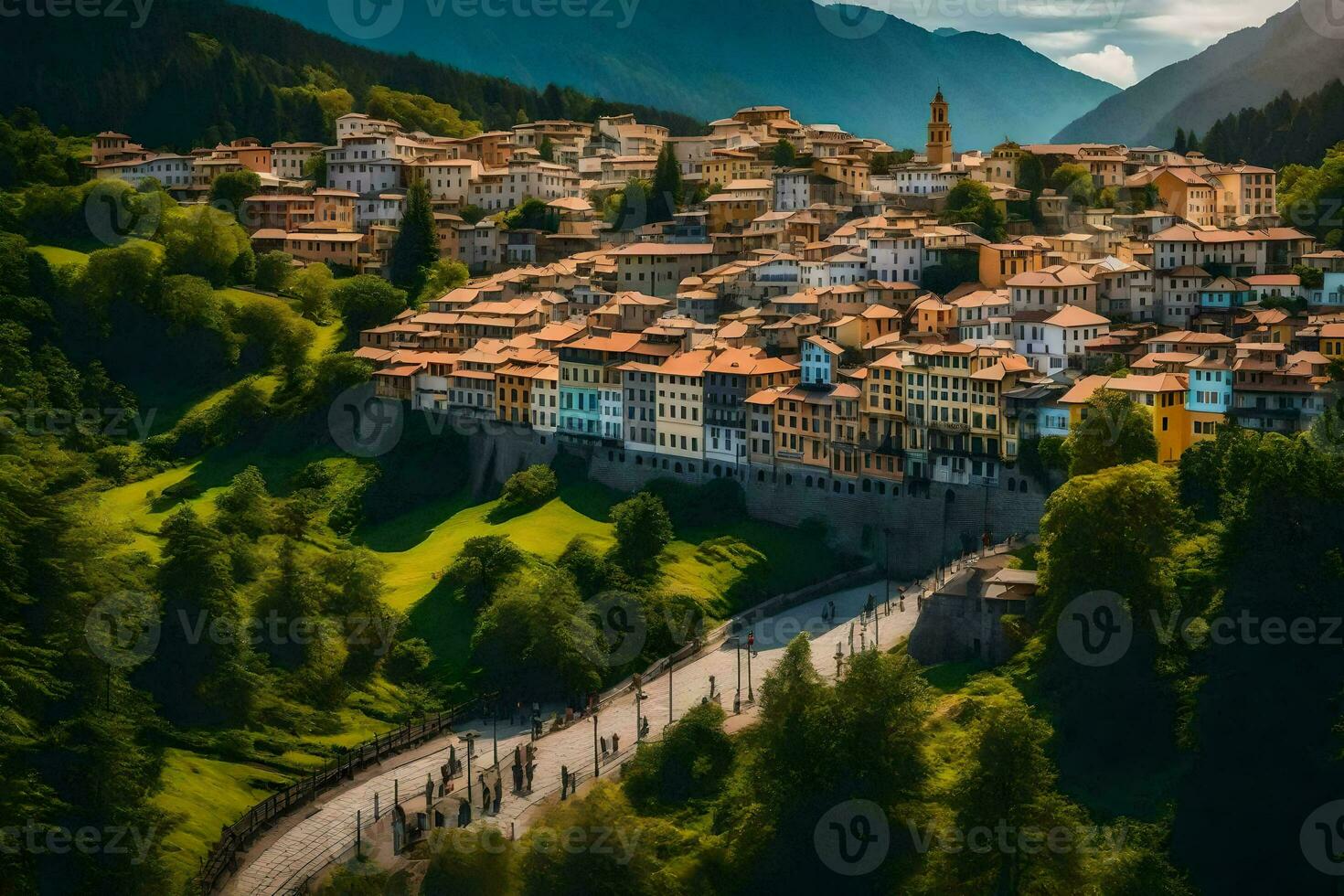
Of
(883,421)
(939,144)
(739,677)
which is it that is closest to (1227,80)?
(939,144)

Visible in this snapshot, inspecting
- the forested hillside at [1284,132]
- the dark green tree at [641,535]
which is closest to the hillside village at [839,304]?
the forested hillside at [1284,132]

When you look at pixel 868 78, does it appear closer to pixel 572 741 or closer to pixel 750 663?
pixel 750 663

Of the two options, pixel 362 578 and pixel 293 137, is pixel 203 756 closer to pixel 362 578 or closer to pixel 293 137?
pixel 362 578

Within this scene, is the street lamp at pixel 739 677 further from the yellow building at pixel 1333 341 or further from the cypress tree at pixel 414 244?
the cypress tree at pixel 414 244

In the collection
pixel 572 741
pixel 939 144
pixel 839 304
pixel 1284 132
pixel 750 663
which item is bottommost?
A: pixel 572 741

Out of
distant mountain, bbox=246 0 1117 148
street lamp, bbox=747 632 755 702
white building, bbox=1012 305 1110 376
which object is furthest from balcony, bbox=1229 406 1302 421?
Answer: distant mountain, bbox=246 0 1117 148

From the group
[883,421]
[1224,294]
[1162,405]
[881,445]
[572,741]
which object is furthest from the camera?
[1224,294]
